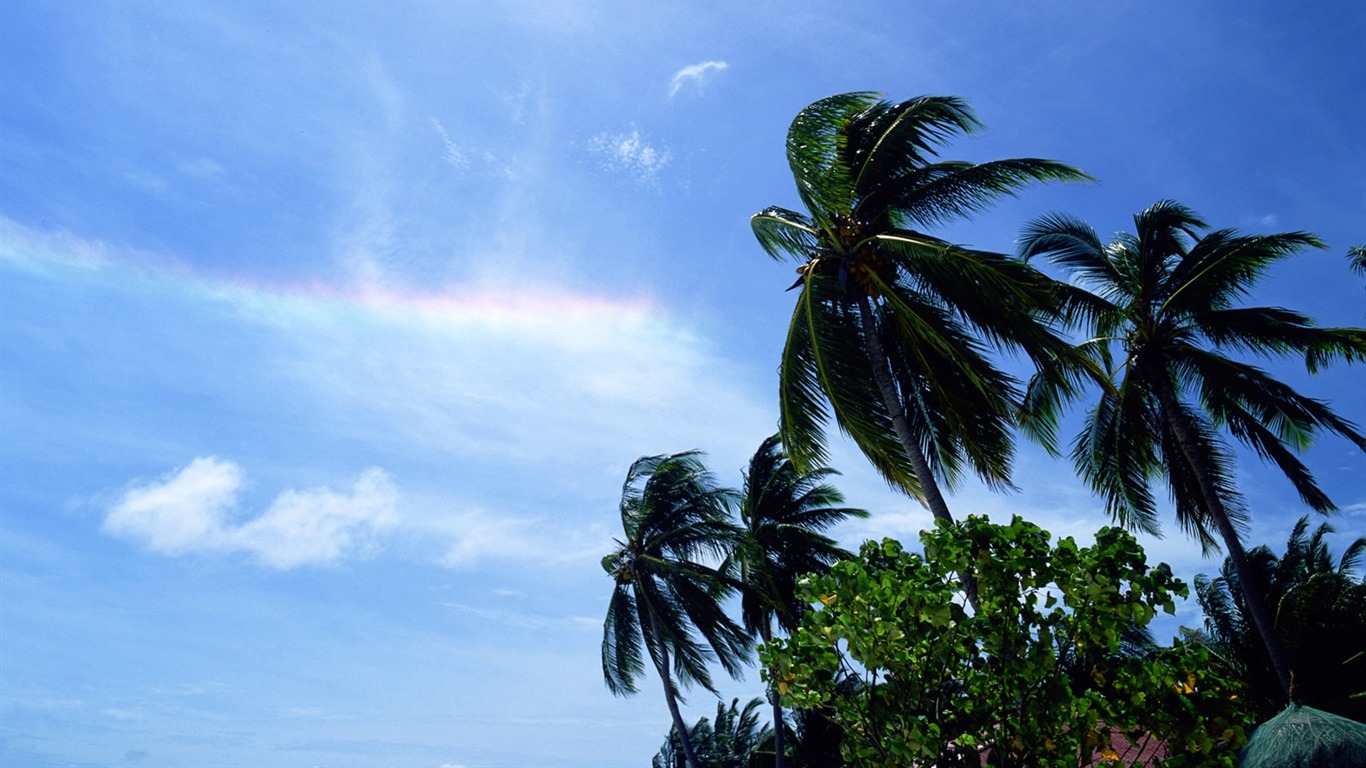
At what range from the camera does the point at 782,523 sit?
99.7 ft

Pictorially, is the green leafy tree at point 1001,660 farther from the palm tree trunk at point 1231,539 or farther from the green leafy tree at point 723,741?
the green leafy tree at point 723,741

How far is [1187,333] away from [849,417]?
821 cm

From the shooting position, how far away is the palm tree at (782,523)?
98.5 feet

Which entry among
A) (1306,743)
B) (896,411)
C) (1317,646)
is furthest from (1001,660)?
(1317,646)

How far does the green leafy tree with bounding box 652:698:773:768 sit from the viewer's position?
37503 millimetres

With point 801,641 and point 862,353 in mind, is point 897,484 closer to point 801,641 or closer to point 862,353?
point 862,353

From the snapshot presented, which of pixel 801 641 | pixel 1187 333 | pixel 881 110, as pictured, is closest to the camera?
pixel 801 641

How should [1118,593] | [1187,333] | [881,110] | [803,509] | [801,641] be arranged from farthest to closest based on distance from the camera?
[803,509]
[1187,333]
[881,110]
[801,641]
[1118,593]

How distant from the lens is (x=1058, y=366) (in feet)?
44.8

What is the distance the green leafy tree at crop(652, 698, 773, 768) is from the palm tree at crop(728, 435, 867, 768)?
7.77 meters

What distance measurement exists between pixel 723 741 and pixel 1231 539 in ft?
88.0

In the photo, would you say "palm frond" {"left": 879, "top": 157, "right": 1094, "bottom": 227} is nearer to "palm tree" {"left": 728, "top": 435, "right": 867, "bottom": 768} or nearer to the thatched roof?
the thatched roof

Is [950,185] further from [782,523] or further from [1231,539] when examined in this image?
[782,523]

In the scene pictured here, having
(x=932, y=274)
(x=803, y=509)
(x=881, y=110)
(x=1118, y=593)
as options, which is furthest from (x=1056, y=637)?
(x=803, y=509)
